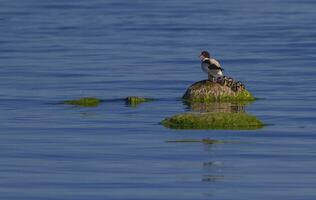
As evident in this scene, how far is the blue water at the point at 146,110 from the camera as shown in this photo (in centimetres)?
1984

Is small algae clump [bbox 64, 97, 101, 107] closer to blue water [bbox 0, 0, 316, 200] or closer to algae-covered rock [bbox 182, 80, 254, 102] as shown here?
blue water [bbox 0, 0, 316, 200]

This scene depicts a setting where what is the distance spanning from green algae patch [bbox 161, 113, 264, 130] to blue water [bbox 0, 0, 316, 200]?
1.16 feet

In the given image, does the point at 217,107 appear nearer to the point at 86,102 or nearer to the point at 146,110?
the point at 146,110

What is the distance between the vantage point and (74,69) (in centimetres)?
3984

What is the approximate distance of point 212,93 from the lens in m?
31.2

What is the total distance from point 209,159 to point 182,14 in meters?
49.4

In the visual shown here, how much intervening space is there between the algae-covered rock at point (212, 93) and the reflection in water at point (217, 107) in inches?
8.5

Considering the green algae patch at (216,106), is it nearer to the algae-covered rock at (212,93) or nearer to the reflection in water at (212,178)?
the algae-covered rock at (212,93)

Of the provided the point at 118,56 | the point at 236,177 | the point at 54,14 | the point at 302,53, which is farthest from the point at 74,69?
the point at 54,14

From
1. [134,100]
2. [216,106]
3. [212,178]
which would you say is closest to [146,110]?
[134,100]

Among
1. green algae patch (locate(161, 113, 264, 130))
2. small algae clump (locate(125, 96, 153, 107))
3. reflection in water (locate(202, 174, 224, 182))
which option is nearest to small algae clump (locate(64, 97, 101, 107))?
small algae clump (locate(125, 96, 153, 107))

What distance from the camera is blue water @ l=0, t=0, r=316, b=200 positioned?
1984cm

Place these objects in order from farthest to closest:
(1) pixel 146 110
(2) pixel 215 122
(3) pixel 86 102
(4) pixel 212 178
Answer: (3) pixel 86 102, (1) pixel 146 110, (2) pixel 215 122, (4) pixel 212 178

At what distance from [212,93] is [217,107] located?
786 mm
